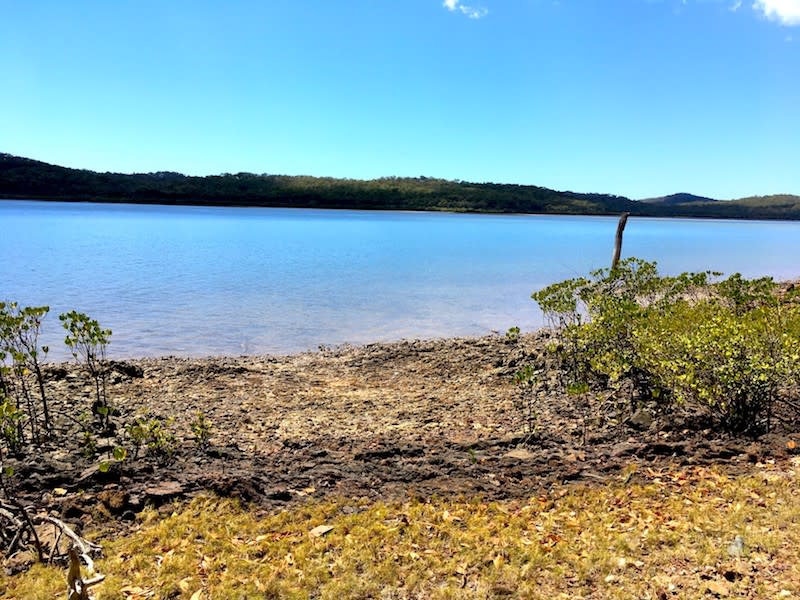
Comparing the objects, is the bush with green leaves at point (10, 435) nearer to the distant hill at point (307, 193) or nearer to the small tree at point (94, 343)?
the small tree at point (94, 343)

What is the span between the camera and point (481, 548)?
417cm

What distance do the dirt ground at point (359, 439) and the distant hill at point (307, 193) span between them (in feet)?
440

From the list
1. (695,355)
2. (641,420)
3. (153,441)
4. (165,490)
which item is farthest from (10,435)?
(695,355)

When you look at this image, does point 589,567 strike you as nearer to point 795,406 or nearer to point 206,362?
point 795,406

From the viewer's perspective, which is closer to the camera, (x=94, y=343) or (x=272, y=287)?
(x=94, y=343)

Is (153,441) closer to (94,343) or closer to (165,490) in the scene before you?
(165,490)

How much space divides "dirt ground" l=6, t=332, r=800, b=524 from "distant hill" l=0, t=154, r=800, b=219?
440ft

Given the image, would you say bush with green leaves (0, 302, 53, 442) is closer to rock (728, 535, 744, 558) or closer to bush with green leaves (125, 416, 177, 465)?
A: bush with green leaves (125, 416, 177, 465)

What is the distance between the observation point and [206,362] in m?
12.4

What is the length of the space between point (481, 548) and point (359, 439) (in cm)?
337

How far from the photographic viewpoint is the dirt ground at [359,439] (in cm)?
533

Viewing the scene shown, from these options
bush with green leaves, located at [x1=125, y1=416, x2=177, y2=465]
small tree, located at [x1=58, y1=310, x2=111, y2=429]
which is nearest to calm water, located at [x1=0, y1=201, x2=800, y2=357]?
small tree, located at [x1=58, y1=310, x2=111, y2=429]

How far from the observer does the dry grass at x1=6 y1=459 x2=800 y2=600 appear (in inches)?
145

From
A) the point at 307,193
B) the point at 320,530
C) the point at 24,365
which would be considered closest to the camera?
the point at 320,530
